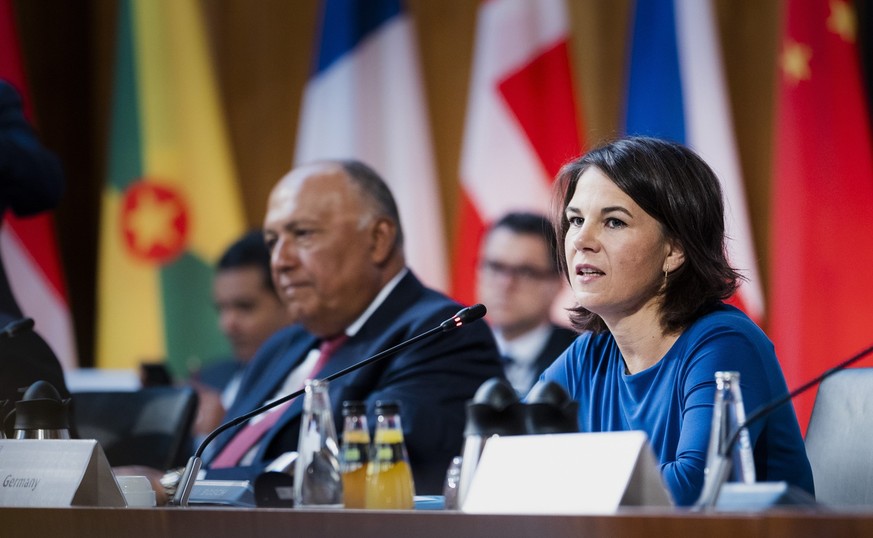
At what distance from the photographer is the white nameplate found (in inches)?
42.2

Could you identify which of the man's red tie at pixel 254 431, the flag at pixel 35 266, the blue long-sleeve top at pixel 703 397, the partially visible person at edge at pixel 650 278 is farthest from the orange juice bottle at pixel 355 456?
the flag at pixel 35 266

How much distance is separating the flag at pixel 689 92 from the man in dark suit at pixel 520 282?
561 mm

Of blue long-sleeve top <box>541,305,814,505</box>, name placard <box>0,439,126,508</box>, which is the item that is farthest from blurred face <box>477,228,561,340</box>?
name placard <box>0,439,126,508</box>

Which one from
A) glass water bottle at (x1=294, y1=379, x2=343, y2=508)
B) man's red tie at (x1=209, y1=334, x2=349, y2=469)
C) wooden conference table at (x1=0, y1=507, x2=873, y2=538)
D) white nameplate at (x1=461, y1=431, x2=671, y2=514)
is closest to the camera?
wooden conference table at (x1=0, y1=507, x2=873, y2=538)

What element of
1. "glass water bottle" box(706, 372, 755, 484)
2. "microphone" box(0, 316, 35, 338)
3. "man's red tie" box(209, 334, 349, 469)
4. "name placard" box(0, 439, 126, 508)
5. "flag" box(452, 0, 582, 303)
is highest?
"flag" box(452, 0, 582, 303)

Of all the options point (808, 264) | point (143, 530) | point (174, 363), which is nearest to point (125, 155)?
point (174, 363)

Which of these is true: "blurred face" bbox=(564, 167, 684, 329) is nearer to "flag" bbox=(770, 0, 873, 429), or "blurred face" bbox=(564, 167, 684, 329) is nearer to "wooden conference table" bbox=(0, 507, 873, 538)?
"wooden conference table" bbox=(0, 507, 873, 538)

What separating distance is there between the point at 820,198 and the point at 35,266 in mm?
3139

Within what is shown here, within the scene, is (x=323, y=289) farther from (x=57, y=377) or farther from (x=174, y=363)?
(x=174, y=363)

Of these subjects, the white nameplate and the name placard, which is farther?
the name placard

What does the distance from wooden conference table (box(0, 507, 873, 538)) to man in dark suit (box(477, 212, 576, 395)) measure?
9.63ft

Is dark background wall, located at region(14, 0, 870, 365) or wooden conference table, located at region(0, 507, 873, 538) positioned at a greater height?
dark background wall, located at region(14, 0, 870, 365)

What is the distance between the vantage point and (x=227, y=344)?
504cm

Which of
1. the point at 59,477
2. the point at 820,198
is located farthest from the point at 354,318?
the point at 820,198
